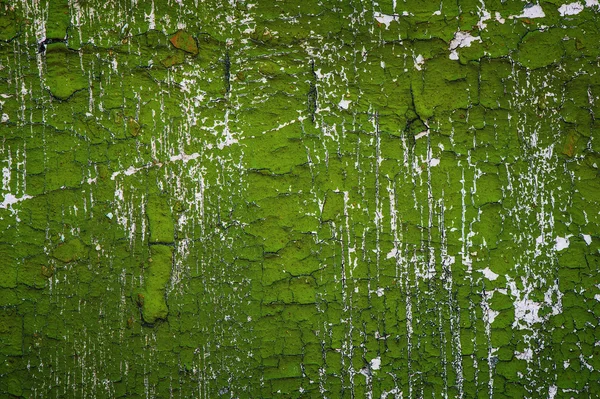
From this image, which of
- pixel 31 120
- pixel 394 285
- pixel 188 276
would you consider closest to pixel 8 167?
pixel 31 120

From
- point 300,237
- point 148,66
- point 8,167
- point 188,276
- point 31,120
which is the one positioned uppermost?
point 148,66

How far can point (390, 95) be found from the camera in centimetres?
164

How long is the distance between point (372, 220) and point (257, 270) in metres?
0.43

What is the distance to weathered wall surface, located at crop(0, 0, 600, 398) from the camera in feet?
5.28

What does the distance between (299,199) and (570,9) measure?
44.4 inches

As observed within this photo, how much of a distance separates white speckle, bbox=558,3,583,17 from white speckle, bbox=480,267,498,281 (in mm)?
910

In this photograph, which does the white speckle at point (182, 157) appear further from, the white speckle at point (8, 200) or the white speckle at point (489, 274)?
the white speckle at point (489, 274)

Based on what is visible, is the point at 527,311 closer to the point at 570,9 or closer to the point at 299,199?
the point at 299,199

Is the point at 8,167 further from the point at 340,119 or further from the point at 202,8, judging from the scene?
the point at 340,119

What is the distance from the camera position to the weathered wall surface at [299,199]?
161 cm

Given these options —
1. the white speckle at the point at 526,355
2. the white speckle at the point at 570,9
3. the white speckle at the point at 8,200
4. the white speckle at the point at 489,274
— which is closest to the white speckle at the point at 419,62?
the white speckle at the point at 570,9

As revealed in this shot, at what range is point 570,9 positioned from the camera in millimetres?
1628

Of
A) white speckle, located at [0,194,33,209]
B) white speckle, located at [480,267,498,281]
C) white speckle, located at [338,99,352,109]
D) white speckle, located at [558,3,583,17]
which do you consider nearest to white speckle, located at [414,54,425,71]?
white speckle, located at [338,99,352,109]

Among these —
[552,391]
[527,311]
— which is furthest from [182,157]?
[552,391]
